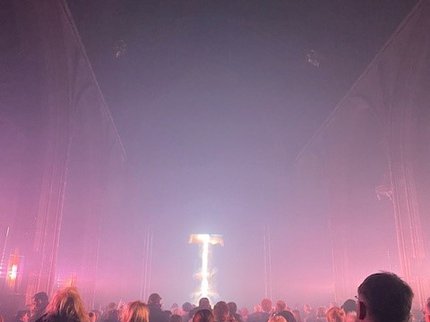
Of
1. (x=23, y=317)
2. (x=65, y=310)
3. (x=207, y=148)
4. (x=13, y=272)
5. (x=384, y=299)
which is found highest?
(x=207, y=148)

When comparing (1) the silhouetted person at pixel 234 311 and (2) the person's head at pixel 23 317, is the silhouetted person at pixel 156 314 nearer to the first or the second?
(1) the silhouetted person at pixel 234 311

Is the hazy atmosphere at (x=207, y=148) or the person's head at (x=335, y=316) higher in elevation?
the hazy atmosphere at (x=207, y=148)

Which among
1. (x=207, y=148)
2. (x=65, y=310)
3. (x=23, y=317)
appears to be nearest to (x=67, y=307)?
(x=65, y=310)

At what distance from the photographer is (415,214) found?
37.9ft

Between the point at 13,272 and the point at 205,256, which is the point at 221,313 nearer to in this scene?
the point at 13,272

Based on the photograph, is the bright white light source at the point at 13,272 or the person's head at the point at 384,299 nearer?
the person's head at the point at 384,299

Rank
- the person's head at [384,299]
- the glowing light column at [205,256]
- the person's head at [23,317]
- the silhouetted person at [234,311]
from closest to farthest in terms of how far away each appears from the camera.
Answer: the person's head at [384,299] < the person's head at [23,317] < the silhouetted person at [234,311] < the glowing light column at [205,256]

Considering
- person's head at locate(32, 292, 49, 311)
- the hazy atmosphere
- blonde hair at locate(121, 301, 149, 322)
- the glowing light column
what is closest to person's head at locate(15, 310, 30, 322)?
person's head at locate(32, 292, 49, 311)

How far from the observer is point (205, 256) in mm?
24250

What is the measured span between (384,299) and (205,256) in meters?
23.0

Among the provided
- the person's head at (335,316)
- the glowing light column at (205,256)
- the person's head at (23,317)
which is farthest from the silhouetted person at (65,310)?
the glowing light column at (205,256)

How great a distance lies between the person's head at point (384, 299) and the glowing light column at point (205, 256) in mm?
22676

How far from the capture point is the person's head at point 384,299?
180 centimetres

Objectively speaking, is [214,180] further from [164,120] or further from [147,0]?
[147,0]
